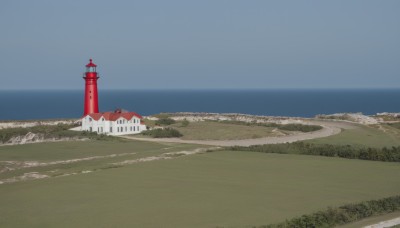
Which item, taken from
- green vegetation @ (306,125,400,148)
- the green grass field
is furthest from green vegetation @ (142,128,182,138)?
the green grass field

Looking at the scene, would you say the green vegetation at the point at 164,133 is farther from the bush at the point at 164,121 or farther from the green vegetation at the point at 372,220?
the green vegetation at the point at 372,220

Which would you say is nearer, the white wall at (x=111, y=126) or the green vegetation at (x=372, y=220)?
the green vegetation at (x=372, y=220)

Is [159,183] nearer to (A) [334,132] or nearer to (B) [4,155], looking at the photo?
(B) [4,155]

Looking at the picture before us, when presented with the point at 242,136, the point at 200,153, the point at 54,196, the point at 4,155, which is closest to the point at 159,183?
the point at 54,196

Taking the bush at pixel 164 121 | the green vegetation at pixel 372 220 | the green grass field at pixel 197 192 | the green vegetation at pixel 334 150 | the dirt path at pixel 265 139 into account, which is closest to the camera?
the green vegetation at pixel 372 220

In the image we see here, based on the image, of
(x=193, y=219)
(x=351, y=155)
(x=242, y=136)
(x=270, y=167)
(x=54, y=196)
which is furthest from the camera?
(x=242, y=136)

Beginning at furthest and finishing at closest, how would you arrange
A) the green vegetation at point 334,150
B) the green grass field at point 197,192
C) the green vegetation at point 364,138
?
1. the green vegetation at point 364,138
2. the green vegetation at point 334,150
3. the green grass field at point 197,192

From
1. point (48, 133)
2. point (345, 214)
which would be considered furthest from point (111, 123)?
point (345, 214)

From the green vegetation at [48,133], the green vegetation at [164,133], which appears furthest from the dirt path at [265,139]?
the green vegetation at [48,133]
